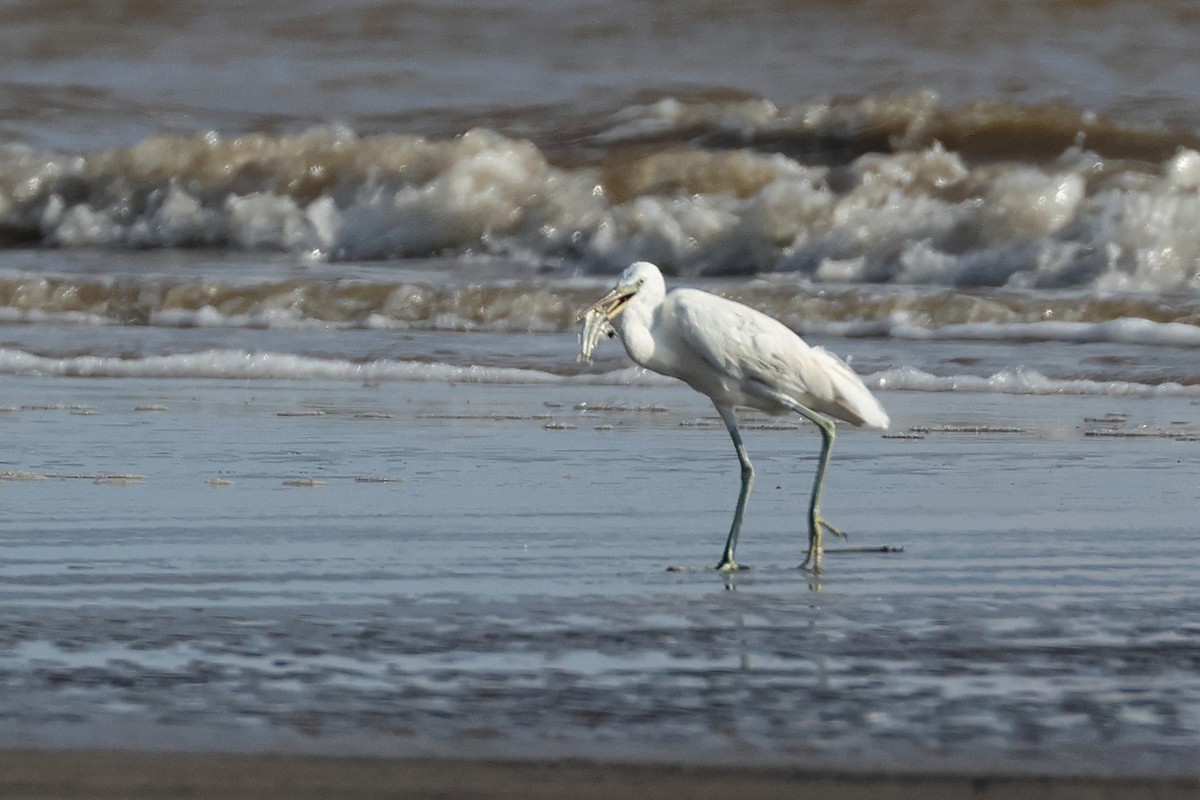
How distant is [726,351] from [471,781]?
110 inches

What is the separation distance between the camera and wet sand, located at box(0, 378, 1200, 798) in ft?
10.3

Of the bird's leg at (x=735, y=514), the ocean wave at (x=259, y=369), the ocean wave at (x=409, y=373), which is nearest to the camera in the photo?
the bird's leg at (x=735, y=514)

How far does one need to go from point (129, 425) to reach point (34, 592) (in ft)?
13.1

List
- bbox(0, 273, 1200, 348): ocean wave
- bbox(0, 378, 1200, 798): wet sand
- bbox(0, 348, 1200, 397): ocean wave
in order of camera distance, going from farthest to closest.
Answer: bbox(0, 273, 1200, 348): ocean wave
bbox(0, 348, 1200, 397): ocean wave
bbox(0, 378, 1200, 798): wet sand

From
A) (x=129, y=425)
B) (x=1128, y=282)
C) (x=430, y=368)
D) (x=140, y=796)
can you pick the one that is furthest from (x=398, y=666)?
(x=1128, y=282)

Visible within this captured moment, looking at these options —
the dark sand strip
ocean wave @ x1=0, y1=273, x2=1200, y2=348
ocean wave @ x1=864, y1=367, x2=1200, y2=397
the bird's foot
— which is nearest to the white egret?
the bird's foot

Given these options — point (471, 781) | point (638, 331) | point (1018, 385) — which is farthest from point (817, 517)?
point (1018, 385)

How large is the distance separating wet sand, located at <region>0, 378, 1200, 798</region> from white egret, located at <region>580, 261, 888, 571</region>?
412 mm

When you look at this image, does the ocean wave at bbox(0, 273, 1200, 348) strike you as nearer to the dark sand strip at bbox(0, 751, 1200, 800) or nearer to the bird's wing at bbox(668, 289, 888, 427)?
the bird's wing at bbox(668, 289, 888, 427)

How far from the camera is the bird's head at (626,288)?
19.0 feet

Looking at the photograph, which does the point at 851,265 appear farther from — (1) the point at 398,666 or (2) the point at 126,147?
(1) the point at 398,666

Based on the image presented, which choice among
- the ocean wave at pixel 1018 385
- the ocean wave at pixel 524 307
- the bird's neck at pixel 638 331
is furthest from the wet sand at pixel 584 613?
the ocean wave at pixel 524 307

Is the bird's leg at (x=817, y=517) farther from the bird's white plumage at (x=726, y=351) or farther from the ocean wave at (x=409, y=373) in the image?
→ the ocean wave at (x=409, y=373)

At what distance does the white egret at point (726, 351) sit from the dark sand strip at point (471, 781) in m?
2.58
